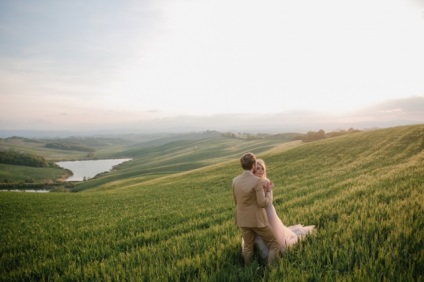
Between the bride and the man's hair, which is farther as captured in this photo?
the bride

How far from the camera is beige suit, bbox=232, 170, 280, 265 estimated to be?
544cm

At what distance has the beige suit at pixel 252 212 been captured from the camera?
544cm

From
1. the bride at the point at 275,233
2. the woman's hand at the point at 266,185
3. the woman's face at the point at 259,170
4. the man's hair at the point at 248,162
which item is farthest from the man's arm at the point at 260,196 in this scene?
the woman's face at the point at 259,170

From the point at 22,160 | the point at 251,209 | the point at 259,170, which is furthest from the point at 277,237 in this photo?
the point at 22,160

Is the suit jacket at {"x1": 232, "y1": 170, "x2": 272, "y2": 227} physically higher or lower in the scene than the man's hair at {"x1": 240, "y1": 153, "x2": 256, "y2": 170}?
lower

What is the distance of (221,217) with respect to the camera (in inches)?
465

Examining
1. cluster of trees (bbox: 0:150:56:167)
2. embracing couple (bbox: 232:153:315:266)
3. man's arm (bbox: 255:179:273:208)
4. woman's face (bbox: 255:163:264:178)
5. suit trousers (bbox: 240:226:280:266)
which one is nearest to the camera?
man's arm (bbox: 255:179:273:208)

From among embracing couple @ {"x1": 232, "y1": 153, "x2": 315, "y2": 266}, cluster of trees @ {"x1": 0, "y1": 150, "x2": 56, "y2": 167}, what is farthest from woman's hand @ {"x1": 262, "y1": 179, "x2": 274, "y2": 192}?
cluster of trees @ {"x1": 0, "y1": 150, "x2": 56, "y2": 167}

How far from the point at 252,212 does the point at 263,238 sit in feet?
2.32

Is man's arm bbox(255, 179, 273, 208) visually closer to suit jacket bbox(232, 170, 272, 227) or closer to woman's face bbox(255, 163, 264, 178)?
suit jacket bbox(232, 170, 272, 227)

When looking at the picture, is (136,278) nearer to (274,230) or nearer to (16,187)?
(274,230)

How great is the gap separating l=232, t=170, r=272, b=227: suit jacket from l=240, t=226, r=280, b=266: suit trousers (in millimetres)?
188

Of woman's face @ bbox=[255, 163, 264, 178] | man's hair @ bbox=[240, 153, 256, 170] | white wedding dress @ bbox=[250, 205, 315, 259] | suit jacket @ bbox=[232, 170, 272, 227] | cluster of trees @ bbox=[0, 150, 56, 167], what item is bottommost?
cluster of trees @ bbox=[0, 150, 56, 167]

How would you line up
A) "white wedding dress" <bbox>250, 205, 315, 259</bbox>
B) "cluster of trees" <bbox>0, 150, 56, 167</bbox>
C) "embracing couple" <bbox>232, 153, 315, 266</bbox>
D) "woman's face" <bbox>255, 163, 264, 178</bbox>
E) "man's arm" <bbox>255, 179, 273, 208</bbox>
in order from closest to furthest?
"man's arm" <bbox>255, 179, 273, 208</bbox>
"embracing couple" <bbox>232, 153, 315, 266</bbox>
"white wedding dress" <bbox>250, 205, 315, 259</bbox>
"woman's face" <bbox>255, 163, 264, 178</bbox>
"cluster of trees" <bbox>0, 150, 56, 167</bbox>
